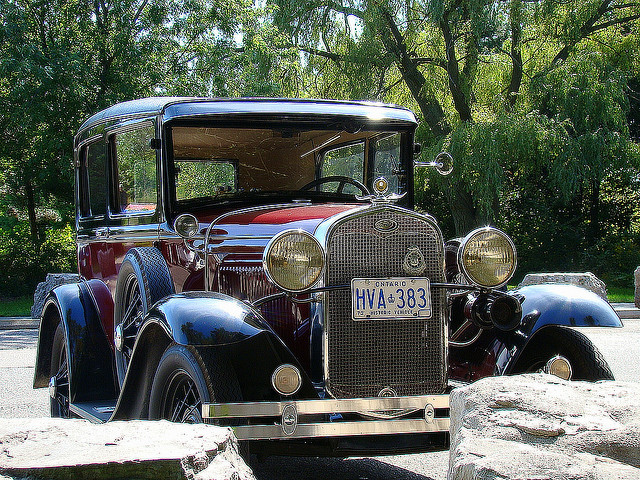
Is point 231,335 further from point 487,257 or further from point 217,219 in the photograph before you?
point 487,257

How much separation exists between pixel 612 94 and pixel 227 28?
8969mm

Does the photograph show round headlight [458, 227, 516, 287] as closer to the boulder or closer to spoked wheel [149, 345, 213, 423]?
spoked wheel [149, 345, 213, 423]

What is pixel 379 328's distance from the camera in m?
3.77

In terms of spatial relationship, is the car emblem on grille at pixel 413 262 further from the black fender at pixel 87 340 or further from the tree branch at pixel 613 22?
the tree branch at pixel 613 22

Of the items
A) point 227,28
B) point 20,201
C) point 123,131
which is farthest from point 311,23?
point 123,131

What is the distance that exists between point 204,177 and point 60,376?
6.43ft

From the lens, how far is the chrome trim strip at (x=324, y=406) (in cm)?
329

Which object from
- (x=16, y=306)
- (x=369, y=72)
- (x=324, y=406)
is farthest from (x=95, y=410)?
(x=369, y=72)

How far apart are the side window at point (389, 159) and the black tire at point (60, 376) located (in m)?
2.50

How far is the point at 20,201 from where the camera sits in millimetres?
21406

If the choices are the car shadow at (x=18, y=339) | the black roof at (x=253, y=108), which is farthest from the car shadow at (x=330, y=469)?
the car shadow at (x=18, y=339)

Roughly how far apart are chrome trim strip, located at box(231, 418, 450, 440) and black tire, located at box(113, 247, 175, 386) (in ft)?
3.48

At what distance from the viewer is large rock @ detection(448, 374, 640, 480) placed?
2.14 meters

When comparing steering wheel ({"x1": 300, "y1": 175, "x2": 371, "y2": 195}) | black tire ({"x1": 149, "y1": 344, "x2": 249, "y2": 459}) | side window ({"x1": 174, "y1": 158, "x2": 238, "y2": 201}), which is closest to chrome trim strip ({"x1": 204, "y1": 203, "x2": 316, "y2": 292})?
side window ({"x1": 174, "y1": 158, "x2": 238, "y2": 201})
